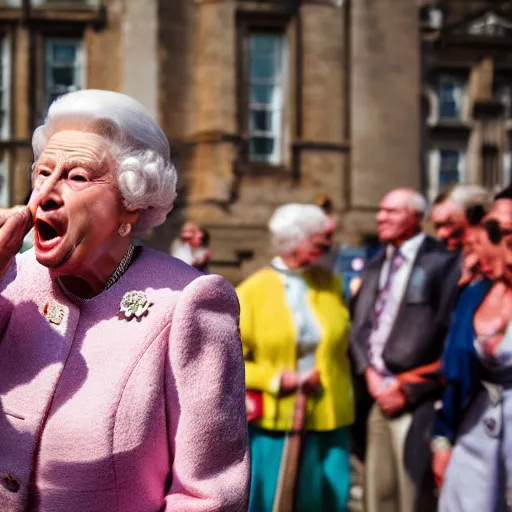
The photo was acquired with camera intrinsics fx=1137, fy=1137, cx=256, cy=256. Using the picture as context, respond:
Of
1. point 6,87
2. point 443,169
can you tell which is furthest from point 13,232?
point 443,169

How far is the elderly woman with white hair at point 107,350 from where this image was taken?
221 cm

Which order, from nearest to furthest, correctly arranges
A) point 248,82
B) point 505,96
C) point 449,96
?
1. point 248,82
2. point 449,96
3. point 505,96

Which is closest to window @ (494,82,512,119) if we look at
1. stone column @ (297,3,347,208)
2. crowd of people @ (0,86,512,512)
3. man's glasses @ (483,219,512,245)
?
stone column @ (297,3,347,208)

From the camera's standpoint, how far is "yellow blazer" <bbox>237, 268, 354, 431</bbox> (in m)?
5.38

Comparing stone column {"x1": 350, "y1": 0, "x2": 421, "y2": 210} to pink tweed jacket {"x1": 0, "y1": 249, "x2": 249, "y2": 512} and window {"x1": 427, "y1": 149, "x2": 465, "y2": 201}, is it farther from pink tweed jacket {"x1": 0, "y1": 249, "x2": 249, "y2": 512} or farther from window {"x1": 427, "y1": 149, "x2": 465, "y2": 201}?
pink tweed jacket {"x1": 0, "y1": 249, "x2": 249, "y2": 512}

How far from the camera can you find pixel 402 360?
5.64 meters

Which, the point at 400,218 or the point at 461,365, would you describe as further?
the point at 400,218

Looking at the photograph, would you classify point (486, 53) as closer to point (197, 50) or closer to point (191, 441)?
point (197, 50)

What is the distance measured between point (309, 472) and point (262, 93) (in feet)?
38.8

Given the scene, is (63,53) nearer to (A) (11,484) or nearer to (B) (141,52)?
(B) (141,52)

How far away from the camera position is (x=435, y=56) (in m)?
17.3

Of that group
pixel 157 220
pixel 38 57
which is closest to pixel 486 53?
pixel 38 57

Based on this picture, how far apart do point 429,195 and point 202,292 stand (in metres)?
15.2

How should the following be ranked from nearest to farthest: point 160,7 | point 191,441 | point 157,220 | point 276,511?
point 191,441 → point 157,220 → point 276,511 → point 160,7
